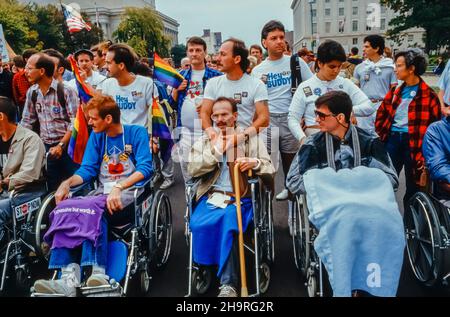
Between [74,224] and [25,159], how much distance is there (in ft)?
3.48

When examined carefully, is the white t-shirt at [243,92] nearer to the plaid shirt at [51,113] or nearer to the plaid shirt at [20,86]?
the plaid shirt at [51,113]

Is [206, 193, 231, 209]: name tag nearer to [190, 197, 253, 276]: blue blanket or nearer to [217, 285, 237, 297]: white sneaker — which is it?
[190, 197, 253, 276]: blue blanket

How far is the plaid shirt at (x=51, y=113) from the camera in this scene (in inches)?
183

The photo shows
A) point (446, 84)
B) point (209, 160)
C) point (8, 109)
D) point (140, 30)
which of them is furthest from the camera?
point (140, 30)

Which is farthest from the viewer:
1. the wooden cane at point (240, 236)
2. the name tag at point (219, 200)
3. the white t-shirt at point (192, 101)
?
the white t-shirt at point (192, 101)

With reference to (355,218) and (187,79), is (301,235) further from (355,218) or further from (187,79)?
(187,79)

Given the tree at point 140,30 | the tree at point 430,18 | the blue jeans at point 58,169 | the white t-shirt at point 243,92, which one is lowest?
the blue jeans at point 58,169

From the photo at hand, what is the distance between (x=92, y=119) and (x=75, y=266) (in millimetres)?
1227

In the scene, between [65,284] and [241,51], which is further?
[241,51]

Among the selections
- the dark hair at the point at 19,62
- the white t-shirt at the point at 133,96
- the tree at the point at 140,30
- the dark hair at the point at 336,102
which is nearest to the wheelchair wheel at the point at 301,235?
the dark hair at the point at 336,102

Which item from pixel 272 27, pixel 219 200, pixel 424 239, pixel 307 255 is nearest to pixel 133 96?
pixel 272 27

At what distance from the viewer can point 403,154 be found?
4.51 metres

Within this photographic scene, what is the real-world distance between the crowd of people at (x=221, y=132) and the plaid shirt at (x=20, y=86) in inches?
141

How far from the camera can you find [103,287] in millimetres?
2955
